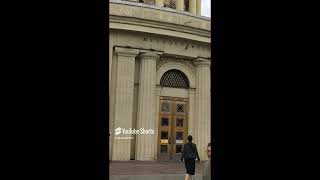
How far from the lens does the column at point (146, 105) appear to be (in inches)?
672

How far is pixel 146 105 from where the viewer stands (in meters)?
17.4

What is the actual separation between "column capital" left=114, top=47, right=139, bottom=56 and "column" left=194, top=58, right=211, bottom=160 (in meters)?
3.46

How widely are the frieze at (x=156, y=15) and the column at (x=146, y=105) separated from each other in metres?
1.81

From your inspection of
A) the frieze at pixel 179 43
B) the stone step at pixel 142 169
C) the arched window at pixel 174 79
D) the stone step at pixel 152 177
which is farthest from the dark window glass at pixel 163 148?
the stone step at pixel 152 177

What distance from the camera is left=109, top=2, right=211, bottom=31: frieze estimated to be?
57.3ft

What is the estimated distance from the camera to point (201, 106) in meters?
19.0

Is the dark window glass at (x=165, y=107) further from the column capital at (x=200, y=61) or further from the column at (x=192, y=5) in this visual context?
the column at (x=192, y=5)

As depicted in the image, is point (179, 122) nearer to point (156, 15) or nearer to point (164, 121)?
point (164, 121)

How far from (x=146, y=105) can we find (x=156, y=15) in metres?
4.33

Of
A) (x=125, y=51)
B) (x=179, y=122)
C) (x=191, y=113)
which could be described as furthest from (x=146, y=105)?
(x=191, y=113)
